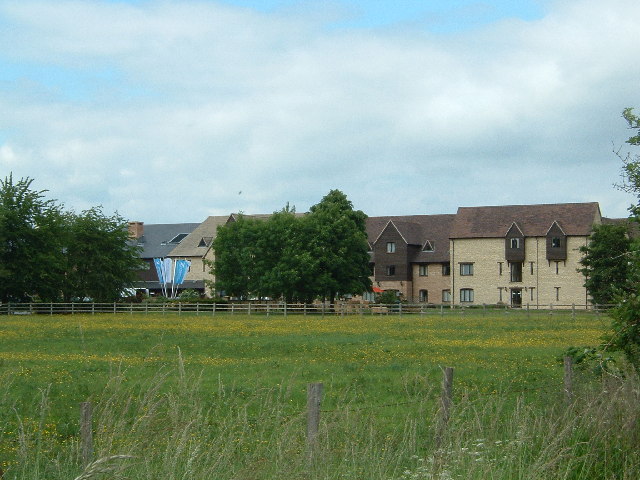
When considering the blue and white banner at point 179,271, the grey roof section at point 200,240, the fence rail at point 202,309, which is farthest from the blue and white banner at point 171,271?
the fence rail at point 202,309

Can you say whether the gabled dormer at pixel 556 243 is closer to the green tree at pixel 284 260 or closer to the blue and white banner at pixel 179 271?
the green tree at pixel 284 260

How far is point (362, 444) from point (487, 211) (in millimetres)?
90011

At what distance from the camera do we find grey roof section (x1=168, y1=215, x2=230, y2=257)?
365ft

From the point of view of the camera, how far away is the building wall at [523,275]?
8906cm

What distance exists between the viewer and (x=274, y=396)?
61.0 ft

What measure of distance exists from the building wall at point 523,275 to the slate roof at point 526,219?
77 centimetres

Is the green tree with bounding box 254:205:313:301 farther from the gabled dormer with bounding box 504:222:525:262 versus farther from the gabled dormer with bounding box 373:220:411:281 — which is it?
the gabled dormer with bounding box 504:222:525:262

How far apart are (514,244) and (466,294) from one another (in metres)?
7.11

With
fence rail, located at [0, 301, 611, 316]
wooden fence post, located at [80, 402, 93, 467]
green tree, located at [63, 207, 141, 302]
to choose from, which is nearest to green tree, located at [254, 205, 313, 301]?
fence rail, located at [0, 301, 611, 316]

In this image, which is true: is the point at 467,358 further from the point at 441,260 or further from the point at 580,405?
the point at 441,260

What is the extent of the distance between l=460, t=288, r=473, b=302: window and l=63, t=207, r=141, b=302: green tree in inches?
1382

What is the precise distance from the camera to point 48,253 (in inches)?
2768

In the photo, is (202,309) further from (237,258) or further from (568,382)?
(568,382)

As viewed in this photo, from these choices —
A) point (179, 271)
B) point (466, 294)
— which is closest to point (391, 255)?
point (466, 294)
